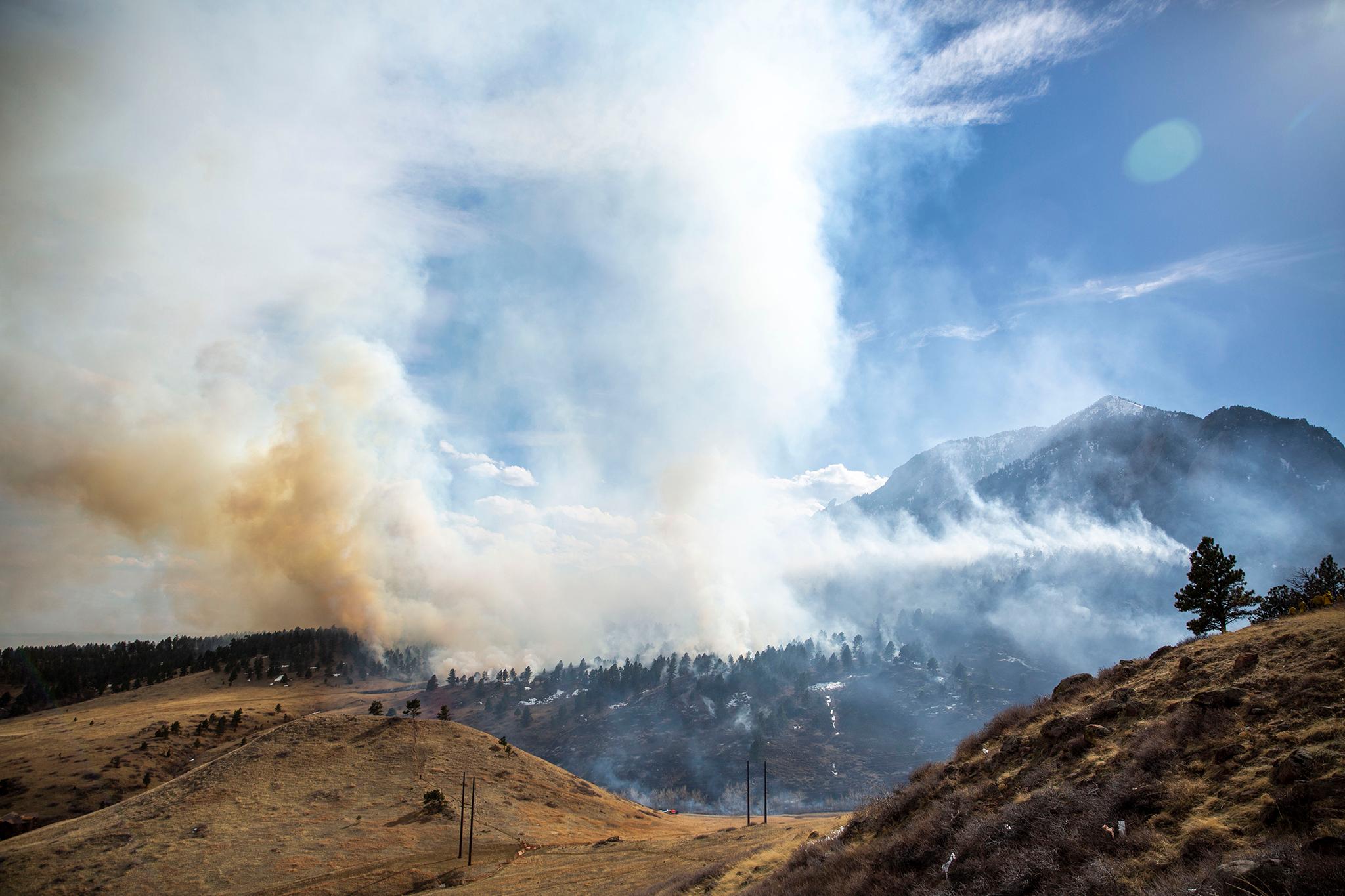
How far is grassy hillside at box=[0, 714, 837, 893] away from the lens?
2073 inches

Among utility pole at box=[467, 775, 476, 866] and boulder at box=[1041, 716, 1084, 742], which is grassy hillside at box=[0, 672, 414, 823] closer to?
utility pole at box=[467, 775, 476, 866]

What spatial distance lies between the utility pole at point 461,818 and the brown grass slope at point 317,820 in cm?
91

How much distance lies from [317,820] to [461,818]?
16.3m

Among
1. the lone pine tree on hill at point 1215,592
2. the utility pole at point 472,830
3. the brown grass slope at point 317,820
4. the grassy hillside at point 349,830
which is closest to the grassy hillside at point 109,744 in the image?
the brown grass slope at point 317,820

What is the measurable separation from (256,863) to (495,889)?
27.0 meters

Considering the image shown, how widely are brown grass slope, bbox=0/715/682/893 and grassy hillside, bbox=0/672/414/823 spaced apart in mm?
20118

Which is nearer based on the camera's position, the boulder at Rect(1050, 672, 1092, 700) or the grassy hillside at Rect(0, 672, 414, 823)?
the boulder at Rect(1050, 672, 1092, 700)

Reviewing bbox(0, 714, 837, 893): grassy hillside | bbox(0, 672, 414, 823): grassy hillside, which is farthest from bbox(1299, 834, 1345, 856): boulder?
bbox(0, 672, 414, 823): grassy hillside

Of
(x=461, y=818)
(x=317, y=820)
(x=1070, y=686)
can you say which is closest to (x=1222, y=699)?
(x=1070, y=686)

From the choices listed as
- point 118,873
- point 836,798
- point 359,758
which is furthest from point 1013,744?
point 836,798

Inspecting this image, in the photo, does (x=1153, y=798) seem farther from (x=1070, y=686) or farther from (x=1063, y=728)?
(x=1070, y=686)

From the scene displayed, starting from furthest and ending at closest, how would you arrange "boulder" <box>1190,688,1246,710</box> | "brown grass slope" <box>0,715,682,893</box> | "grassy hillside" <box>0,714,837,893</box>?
1. "brown grass slope" <box>0,715,682,893</box>
2. "grassy hillside" <box>0,714,837,893</box>
3. "boulder" <box>1190,688,1246,710</box>

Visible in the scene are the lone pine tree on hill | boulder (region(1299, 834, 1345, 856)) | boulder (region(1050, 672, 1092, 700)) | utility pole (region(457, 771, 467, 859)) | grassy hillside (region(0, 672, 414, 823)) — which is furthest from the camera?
grassy hillside (region(0, 672, 414, 823))

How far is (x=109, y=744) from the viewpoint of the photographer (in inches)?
3875
